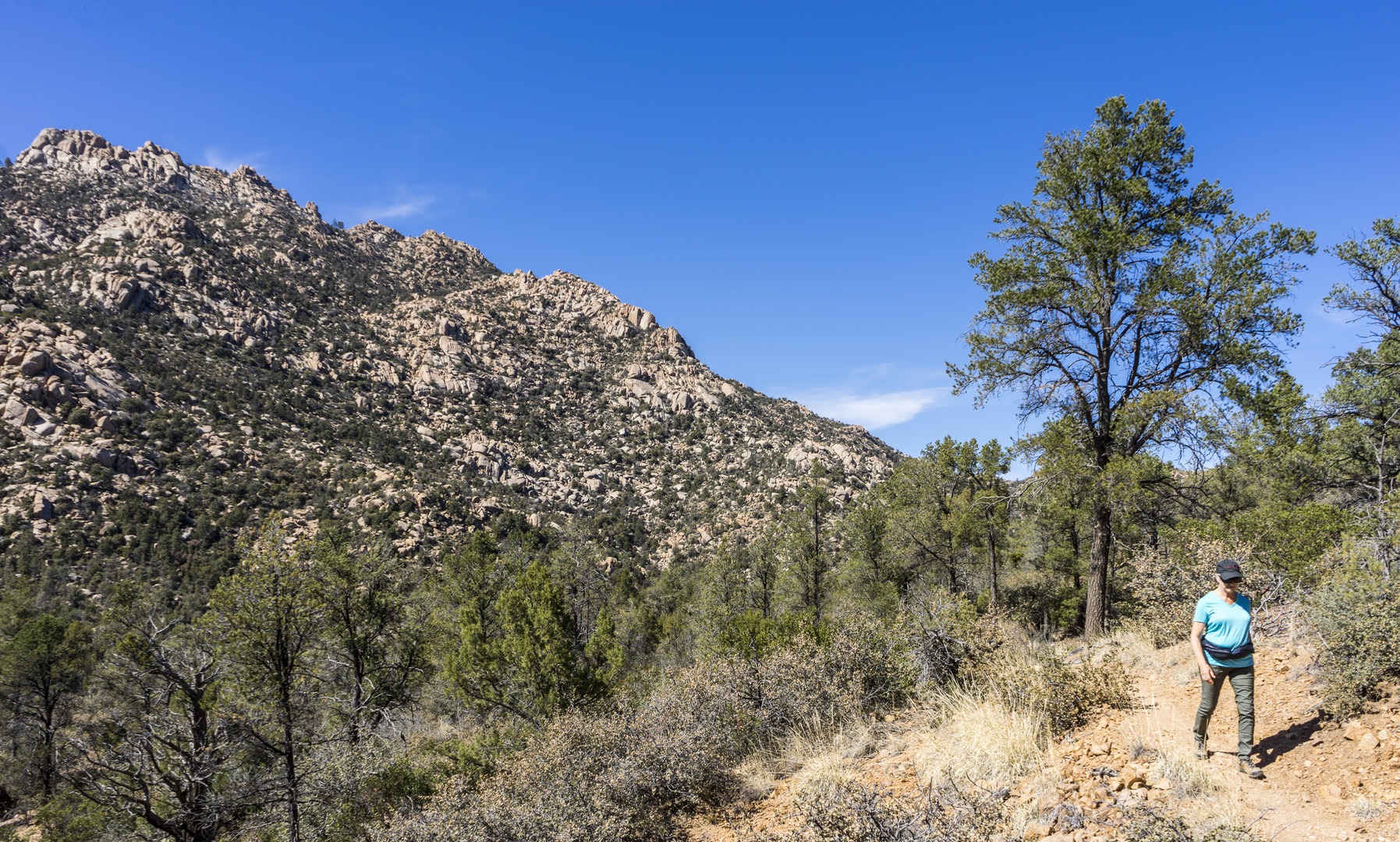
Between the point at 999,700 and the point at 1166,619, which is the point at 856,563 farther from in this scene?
the point at 999,700

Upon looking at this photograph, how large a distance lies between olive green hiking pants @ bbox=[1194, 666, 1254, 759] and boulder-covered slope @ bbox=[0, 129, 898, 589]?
1082 inches

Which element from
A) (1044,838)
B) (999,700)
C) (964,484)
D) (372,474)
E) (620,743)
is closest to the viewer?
(1044,838)

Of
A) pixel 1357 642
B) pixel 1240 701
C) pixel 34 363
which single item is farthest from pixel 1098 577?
pixel 34 363

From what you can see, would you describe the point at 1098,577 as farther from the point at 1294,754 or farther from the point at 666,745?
the point at 666,745

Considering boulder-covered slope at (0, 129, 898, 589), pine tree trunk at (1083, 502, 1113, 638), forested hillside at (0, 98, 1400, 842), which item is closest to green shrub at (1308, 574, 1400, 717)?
forested hillside at (0, 98, 1400, 842)

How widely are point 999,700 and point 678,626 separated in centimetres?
3253

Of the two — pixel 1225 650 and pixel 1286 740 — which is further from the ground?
pixel 1225 650

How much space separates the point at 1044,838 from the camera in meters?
3.85

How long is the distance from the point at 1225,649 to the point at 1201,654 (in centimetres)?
17

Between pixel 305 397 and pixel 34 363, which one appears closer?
pixel 34 363

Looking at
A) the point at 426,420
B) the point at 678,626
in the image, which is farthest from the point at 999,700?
the point at 426,420

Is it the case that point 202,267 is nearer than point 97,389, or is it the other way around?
point 97,389

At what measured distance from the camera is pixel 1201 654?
4.75m

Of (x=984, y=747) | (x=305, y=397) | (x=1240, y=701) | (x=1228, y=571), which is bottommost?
(x=984, y=747)
